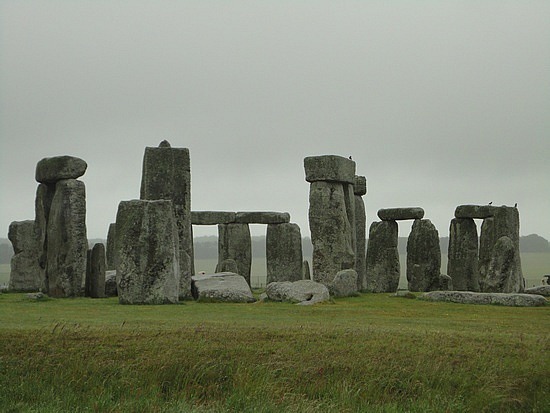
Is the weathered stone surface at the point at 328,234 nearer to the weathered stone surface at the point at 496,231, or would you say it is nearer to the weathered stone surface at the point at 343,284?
the weathered stone surface at the point at 343,284

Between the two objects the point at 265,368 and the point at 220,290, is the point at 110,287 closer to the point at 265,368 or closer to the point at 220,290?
the point at 220,290

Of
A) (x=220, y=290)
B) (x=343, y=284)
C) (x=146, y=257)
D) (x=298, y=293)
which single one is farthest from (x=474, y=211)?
(x=146, y=257)

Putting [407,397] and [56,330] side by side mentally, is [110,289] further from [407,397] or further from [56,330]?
[407,397]

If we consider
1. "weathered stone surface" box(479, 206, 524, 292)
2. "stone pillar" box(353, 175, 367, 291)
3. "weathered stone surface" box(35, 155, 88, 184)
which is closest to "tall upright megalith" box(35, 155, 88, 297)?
"weathered stone surface" box(35, 155, 88, 184)

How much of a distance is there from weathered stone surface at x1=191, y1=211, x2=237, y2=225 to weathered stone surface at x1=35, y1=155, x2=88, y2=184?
13.9 metres

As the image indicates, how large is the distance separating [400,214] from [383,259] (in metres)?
1.88

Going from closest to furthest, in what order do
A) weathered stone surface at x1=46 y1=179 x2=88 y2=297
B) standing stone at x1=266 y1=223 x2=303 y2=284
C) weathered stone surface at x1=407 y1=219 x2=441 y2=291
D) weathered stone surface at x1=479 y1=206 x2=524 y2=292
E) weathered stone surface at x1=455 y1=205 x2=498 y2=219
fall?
weathered stone surface at x1=46 y1=179 x2=88 y2=297 → weathered stone surface at x1=479 y1=206 x2=524 y2=292 → weathered stone surface at x1=407 y1=219 x2=441 y2=291 → weathered stone surface at x1=455 y1=205 x2=498 y2=219 → standing stone at x1=266 y1=223 x2=303 y2=284

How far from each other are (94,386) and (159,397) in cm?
101

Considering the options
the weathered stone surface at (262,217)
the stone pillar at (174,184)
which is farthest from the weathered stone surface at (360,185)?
the stone pillar at (174,184)

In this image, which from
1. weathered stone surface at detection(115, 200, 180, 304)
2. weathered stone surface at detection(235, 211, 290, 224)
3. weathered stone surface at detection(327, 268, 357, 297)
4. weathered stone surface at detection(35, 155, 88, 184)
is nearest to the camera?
weathered stone surface at detection(115, 200, 180, 304)

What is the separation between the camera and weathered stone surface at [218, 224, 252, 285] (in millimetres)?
37156

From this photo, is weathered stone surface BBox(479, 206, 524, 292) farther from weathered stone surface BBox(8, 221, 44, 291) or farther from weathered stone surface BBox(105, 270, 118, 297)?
weathered stone surface BBox(8, 221, 44, 291)

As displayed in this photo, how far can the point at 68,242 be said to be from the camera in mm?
22844

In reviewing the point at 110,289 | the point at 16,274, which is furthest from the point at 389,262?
the point at 16,274
